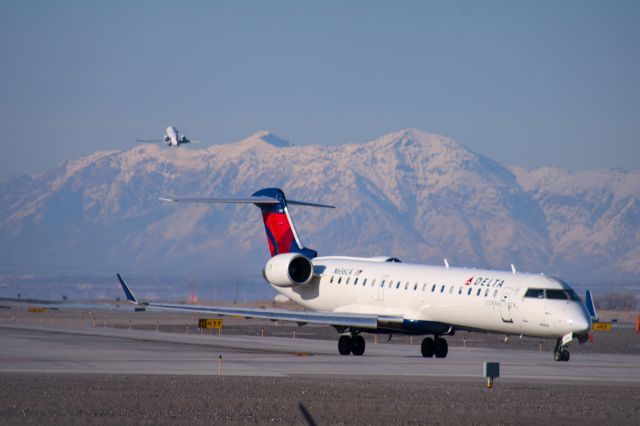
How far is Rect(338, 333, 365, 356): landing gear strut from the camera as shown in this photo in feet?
132

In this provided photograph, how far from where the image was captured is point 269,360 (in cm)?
3594

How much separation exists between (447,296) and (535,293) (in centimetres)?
316

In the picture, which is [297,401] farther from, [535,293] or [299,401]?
[535,293]

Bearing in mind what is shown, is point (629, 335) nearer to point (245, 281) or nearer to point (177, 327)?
point (177, 327)

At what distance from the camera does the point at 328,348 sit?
45.0 m

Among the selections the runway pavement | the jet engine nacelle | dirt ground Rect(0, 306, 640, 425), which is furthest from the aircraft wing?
dirt ground Rect(0, 306, 640, 425)

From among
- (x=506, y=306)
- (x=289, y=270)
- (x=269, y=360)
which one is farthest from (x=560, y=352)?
(x=289, y=270)

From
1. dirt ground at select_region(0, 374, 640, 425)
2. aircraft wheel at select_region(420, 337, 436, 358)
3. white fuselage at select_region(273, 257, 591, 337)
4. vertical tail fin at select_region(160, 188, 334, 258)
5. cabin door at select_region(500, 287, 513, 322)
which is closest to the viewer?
dirt ground at select_region(0, 374, 640, 425)

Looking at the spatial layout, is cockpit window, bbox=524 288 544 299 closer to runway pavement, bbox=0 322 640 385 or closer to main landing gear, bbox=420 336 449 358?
runway pavement, bbox=0 322 640 385

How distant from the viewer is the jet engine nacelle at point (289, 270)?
43094 mm

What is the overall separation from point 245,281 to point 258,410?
343ft

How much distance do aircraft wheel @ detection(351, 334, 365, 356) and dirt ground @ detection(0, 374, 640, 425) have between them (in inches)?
439

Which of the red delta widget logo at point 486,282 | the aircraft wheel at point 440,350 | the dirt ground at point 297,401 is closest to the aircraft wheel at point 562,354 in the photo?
the red delta widget logo at point 486,282

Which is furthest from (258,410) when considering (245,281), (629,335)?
(245,281)
